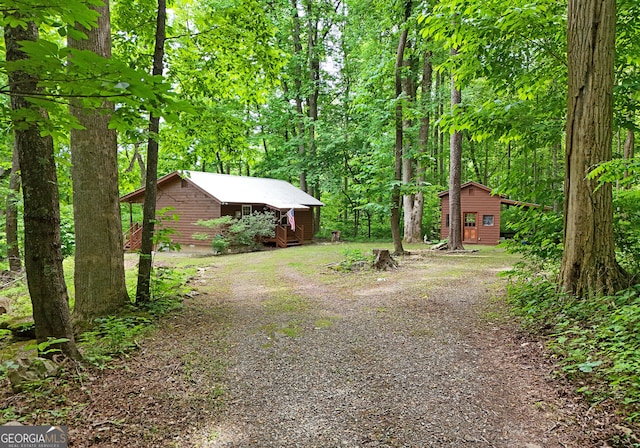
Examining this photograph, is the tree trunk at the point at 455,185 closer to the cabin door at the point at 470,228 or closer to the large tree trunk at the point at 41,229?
the cabin door at the point at 470,228

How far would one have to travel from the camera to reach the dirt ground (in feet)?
8.29

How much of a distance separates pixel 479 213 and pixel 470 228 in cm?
106

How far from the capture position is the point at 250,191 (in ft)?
70.1

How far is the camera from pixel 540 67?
6.25m

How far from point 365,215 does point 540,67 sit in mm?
22421

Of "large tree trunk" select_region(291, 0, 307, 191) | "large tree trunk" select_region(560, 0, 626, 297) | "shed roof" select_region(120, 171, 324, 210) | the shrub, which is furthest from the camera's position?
"large tree trunk" select_region(291, 0, 307, 191)

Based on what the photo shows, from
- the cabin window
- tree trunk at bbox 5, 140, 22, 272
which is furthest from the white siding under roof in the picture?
the cabin window

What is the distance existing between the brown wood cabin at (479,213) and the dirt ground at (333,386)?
57.4 feet

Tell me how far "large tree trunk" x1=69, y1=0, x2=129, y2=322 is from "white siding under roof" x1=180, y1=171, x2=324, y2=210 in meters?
12.5

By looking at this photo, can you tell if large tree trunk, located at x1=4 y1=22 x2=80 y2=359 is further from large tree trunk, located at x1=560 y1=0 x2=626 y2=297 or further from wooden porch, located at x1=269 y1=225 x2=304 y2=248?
wooden porch, located at x1=269 y1=225 x2=304 y2=248

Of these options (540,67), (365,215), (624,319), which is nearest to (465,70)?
(540,67)

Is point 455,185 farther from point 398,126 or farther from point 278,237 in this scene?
point 278,237

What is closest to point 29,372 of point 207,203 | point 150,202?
point 150,202

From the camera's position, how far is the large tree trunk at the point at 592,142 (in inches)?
177
